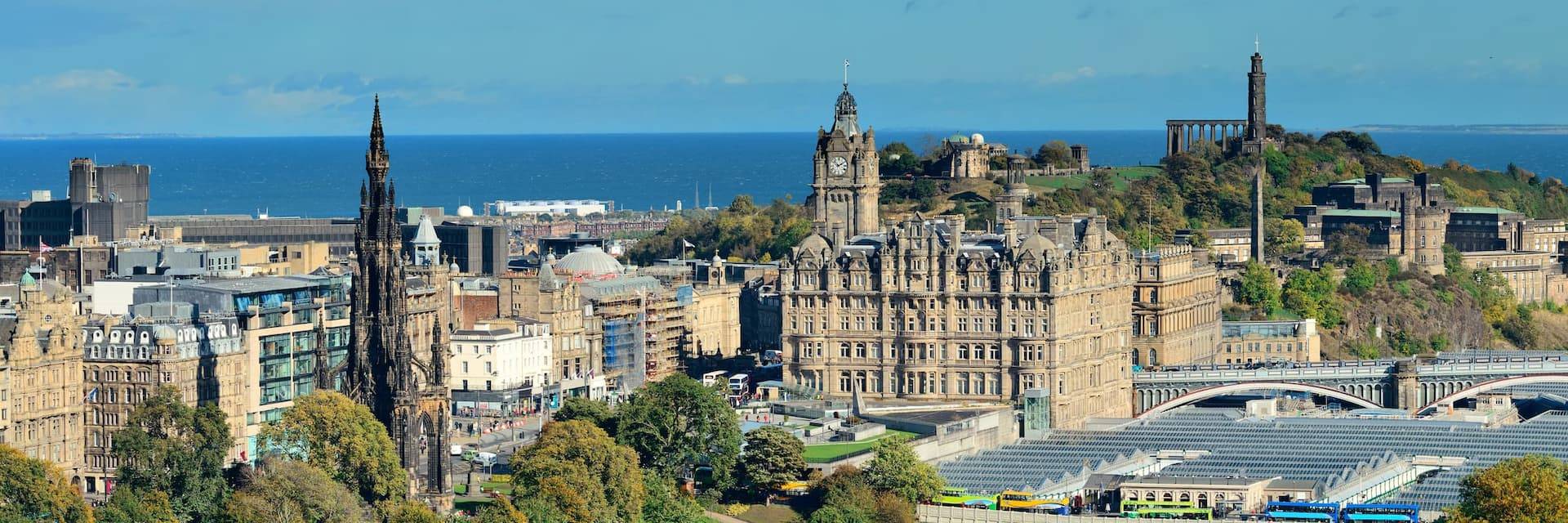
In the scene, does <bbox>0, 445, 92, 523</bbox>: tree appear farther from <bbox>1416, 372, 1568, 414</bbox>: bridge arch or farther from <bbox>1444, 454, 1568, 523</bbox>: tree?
<bbox>1416, 372, 1568, 414</bbox>: bridge arch

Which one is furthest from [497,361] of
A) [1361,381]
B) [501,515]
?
[1361,381]

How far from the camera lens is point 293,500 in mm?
117875

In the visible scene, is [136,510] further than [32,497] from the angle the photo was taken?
Yes

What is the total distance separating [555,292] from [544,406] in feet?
33.0

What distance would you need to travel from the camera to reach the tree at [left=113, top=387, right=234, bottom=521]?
122375 mm

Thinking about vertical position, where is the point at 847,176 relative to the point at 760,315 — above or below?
above

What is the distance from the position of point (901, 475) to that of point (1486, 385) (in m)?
48.7

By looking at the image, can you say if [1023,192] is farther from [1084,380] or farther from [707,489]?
[707,489]

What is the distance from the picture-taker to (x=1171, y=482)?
138500 mm

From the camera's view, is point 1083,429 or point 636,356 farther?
point 636,356

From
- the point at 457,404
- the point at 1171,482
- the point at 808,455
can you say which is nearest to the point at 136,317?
the point at 457,404

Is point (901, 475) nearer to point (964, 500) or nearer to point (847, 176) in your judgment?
point (964, 500)

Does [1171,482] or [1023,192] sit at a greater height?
[1023,192]

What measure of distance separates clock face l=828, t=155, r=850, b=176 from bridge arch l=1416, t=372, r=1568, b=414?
3299 cm
